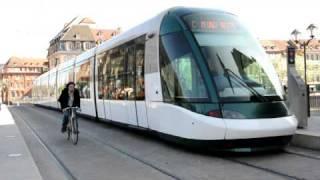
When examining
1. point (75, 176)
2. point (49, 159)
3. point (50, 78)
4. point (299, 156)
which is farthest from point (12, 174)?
point (50, 78)

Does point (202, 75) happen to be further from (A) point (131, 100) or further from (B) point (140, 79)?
(A) point (131, 100)

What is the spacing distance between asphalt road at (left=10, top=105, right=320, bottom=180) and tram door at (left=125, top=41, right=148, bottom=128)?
2.45ft

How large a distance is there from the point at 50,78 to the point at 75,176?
1273 inches

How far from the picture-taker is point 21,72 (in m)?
174

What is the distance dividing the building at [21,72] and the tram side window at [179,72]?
159302 mm

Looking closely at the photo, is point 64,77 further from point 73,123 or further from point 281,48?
point 281,48

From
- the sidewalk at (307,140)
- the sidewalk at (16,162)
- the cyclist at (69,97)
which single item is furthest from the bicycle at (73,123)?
the sidewalk at (307,140)

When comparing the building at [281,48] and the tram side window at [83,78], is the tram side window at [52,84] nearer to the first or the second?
the tram side window at [83,78]

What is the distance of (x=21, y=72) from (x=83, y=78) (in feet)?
512

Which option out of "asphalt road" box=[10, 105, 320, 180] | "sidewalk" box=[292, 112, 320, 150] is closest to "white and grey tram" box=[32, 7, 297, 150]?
"asphalt road" box=[10, 105, 320, 180]

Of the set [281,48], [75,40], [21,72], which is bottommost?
[21,72]

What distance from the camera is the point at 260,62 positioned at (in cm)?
1123

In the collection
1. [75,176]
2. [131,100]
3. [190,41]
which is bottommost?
[75,176]

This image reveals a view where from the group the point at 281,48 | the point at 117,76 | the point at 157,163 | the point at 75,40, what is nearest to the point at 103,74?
the point at 117,76
